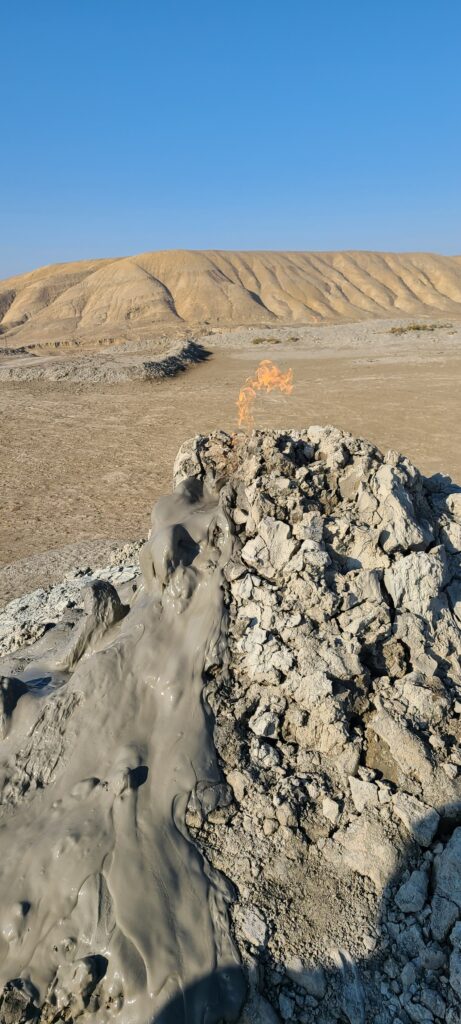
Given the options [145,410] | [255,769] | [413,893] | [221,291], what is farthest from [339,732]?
[221,291]

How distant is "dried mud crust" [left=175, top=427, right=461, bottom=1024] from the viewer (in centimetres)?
286

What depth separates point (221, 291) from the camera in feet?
224

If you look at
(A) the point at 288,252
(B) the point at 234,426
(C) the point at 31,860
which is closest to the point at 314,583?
(C) the point at 31,860

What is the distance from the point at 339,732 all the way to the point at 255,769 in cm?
52

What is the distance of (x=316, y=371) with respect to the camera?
25734mm

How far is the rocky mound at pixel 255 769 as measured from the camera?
285cm

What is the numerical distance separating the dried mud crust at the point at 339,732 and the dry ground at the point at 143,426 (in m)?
4.85

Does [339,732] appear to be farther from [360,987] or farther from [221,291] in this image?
[221,291]

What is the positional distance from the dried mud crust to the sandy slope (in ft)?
154

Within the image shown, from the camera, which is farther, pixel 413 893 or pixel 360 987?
pixel 413 893

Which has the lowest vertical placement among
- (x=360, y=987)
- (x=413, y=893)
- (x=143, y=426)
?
(x=360, y=987)

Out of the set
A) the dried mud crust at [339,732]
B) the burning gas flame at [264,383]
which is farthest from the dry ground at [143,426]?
the dried mud crust at [339,732]

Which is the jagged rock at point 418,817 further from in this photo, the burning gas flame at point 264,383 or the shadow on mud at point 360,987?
the burning gas flame at point 264,383

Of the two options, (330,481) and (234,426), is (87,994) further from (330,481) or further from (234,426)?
(234,426)
